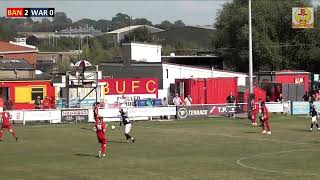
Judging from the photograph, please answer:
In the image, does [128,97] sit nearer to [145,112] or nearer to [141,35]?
[145,112]

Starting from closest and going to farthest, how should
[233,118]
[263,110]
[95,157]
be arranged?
1. [95,157]
2. [263,110]
3. [233,118]

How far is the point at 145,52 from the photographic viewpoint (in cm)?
7325

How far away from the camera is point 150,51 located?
74812mm

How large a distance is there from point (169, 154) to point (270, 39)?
66.0m

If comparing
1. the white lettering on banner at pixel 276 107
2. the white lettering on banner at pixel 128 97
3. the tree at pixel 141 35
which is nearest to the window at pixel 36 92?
the white lettering on banner at pixel 128 97

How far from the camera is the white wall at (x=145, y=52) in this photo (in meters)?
70.3

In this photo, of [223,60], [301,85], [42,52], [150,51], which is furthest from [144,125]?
[42,52]

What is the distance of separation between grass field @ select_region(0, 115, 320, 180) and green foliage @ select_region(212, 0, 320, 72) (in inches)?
1849

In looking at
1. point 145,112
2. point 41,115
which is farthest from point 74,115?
point 145,112

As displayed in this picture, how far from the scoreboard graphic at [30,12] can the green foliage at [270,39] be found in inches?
1807

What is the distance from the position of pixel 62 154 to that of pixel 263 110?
14133 millimetres

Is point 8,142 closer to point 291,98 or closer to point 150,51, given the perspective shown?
point 291,98

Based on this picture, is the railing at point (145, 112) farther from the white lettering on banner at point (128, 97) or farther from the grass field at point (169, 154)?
the white lettering on banner at point (128, 97)

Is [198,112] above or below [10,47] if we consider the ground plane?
below
